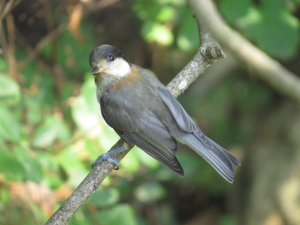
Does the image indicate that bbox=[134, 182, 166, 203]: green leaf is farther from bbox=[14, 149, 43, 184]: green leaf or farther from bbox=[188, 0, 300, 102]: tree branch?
bbox=[188, 0, 300, 102]: tree branch

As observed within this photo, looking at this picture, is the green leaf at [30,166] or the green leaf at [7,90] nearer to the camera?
the green leaf at [30,166]

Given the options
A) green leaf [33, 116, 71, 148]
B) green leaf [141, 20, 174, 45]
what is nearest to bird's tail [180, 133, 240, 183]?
green leaf [33, 116, 71, 148]

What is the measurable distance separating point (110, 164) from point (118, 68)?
0.94m

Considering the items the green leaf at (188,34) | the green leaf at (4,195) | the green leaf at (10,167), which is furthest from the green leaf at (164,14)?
the green leaf at (4,195)

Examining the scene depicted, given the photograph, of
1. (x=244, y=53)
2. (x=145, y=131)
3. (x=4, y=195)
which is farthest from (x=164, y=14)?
(x=244, y=53)

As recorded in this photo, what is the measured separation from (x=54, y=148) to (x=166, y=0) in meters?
1.72

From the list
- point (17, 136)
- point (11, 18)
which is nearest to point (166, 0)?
point (11, 18)

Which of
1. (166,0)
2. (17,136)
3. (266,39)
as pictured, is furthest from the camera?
(166,0)

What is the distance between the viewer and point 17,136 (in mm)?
2207

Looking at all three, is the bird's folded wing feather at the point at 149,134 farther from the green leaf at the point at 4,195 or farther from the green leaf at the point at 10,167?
the green leaf at the point at 4,195

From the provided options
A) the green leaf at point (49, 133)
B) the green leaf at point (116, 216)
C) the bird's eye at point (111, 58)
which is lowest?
the green leaf at point (116, 216)

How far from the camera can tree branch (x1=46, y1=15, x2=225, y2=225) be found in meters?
1.82

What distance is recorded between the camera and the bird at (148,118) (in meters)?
2.39

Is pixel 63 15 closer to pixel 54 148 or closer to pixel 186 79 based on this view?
pixel 54 148
